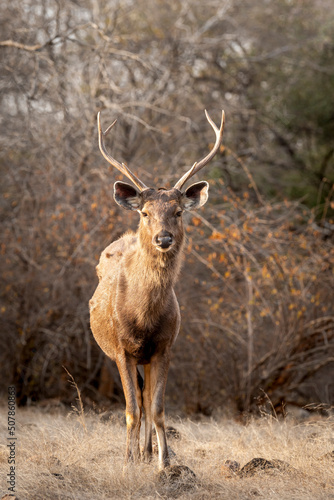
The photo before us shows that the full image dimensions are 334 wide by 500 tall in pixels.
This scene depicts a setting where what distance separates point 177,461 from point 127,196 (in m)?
2.44

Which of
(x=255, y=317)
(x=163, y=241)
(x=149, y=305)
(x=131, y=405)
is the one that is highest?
(x=163, y=241)

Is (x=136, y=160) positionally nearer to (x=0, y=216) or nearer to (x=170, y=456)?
(x=0, y=216)

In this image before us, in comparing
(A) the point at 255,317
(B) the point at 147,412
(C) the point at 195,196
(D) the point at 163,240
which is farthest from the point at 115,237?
(D) the point at 163,240

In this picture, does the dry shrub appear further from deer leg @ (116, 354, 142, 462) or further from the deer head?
deer leg @ (116, 354, 142, 462)

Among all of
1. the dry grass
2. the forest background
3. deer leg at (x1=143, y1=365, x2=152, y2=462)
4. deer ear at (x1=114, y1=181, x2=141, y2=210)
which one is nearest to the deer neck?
deer ear at (x1=114, y1=181, x2=141, y2=210)

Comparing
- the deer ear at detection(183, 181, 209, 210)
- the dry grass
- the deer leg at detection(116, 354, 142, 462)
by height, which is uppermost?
the deer ear at detection(183, 181, 209, 210)

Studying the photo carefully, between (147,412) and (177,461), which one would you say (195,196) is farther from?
(177,461)

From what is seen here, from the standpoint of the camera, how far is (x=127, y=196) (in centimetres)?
639

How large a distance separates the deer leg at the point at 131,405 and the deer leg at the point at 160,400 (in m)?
0.16

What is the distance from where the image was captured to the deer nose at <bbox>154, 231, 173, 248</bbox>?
5730mm

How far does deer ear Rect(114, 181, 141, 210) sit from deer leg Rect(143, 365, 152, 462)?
1.49 m

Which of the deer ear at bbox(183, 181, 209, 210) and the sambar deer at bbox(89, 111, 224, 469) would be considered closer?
the sambar deer at bbox(89, 111, 224, 469)

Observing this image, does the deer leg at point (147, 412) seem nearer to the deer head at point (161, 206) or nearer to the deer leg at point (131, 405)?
the deer leg at point (131, 405)

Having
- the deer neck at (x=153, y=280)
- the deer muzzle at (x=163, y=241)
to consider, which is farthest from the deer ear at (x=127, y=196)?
the deer muzzle at (x=163, y=241)
